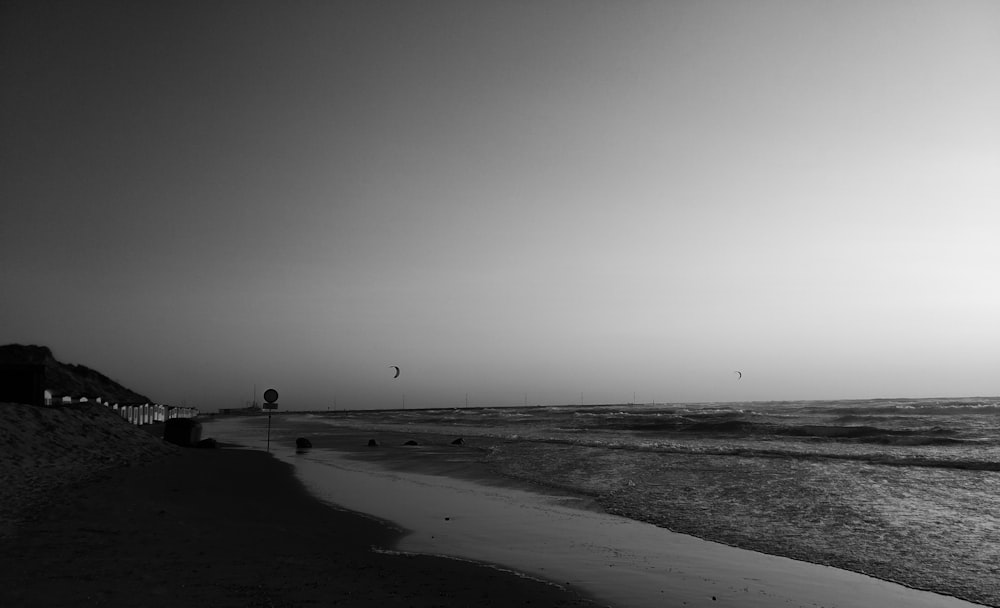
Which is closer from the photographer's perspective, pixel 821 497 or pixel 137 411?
pixel 821 497

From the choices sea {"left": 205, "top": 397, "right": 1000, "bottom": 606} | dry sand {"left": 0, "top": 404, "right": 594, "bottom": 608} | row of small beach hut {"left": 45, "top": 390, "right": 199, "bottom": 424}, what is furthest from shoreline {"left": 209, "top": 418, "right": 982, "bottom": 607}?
row of small beach hut {"left": 45, "top": 390, "right": 199, "bottom": 424}

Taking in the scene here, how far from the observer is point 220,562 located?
25.7 ft

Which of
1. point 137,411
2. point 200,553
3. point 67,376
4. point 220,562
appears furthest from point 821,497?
point 67,376

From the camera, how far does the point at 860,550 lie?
993cm

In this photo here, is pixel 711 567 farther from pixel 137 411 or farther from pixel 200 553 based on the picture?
pixel 137 411

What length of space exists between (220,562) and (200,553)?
2.06 feet

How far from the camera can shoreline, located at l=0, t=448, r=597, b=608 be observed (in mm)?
6461

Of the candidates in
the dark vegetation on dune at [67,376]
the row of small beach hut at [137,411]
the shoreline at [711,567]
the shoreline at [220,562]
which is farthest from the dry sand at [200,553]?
the dark vegetation on dune at [67,376]

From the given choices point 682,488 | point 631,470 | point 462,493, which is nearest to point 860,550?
point 682,488

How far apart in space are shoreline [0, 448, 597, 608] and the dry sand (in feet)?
0.06

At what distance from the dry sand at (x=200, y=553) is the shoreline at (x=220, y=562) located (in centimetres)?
2

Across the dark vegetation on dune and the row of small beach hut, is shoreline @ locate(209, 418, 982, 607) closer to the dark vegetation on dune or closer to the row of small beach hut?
the row of small beach hut

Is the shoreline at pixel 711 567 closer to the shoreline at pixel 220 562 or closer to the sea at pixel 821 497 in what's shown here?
the sea at pixel 821 497

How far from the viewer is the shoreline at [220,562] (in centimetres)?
646
